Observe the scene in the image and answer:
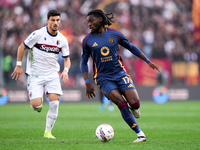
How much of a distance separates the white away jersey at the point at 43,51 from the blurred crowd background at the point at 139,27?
15.7m

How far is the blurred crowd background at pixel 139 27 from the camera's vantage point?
25.3m

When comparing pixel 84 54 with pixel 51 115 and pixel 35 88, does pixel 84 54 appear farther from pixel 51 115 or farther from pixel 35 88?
pixel 51 115

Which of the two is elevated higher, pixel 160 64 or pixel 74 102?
pixel 160 64

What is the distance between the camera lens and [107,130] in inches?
290

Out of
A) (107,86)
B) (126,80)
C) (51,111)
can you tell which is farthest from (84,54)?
(51,111)

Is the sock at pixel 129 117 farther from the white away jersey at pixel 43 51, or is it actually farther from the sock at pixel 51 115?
Result: the white away jersey at pixel 43 51

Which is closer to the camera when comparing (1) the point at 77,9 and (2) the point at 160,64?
(2) the point at 160,64

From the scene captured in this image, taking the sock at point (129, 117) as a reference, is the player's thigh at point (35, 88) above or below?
above

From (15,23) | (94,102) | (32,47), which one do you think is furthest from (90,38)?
(15,23)

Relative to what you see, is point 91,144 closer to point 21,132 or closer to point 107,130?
point 107,130

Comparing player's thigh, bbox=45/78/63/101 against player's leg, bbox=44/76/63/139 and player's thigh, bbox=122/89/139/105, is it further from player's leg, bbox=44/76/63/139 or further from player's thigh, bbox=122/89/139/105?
player's thigh, bbox=122/89/139/105

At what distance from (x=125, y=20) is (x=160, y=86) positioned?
627cm

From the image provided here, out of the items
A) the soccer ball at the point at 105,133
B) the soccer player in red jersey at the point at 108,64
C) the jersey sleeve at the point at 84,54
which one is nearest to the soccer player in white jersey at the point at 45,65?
the jersey sleeve at the point at 84,54

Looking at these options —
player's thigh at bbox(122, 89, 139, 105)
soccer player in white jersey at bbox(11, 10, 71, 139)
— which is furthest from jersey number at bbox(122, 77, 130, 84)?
soccer player in white jersey at bbox(11, 10, 71, 139)
